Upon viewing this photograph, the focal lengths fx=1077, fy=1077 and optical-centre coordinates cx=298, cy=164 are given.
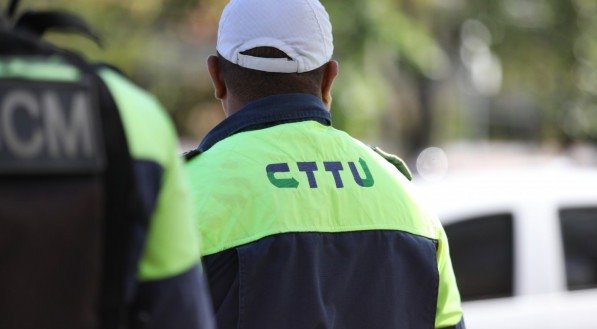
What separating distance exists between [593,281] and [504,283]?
0.53 meters

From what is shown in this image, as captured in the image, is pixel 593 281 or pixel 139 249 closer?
pixel 139 249

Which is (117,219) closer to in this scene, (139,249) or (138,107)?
(139,249)

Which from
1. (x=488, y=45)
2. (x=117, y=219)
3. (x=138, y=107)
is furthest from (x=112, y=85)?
→ (x=488, y=45)

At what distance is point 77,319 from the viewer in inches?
60.5

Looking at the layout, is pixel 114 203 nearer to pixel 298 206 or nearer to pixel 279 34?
pixel 298 206

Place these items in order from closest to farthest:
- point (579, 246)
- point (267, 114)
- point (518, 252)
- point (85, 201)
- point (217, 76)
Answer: point (85, 201), point (267, 114), point (217, 76), point (518, 252), point (579, 246)

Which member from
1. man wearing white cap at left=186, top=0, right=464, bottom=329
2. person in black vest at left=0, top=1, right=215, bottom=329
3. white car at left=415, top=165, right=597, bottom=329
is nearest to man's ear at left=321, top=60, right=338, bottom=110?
man wearing white cap at left=186, top=0, right=464, bottom=329

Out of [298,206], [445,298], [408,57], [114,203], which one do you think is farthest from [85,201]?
[408,57]

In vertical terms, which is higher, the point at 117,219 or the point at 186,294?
the point at 117,219

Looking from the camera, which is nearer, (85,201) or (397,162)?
(85,201)

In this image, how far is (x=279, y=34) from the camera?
2.62m

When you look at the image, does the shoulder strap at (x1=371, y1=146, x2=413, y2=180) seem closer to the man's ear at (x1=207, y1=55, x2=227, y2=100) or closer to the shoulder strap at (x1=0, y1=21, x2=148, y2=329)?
the man's ear at (x1=207, y1=55, x2=227, y2=100)

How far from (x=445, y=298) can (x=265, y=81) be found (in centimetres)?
68

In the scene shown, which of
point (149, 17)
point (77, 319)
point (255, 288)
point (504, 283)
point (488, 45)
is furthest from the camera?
point (488, 45)
